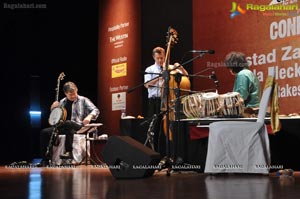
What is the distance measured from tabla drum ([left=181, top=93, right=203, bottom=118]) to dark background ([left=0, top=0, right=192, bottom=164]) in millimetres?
4062

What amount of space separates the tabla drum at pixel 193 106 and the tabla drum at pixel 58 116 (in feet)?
8.61

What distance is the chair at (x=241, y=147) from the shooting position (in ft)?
15.5

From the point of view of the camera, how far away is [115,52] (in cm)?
927

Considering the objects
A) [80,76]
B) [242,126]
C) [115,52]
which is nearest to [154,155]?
[242,126]

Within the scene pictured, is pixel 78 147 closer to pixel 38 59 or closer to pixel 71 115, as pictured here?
pixel 71 115

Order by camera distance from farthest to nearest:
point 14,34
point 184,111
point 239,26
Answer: point 14,34 < point 239,26 < point 184,111

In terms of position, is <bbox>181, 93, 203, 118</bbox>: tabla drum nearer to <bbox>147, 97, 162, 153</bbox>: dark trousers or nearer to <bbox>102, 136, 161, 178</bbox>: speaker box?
<bbox>147, 97, 162, 153</bbox>: dark trousers

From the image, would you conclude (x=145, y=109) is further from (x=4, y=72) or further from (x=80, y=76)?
(x=4, y=72)

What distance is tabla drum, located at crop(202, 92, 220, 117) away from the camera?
5.57 m

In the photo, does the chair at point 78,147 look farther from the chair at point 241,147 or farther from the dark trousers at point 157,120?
the chair at point 241,147

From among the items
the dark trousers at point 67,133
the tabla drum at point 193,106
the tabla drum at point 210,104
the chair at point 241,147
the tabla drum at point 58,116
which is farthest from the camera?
the dark trousers at point 67,133

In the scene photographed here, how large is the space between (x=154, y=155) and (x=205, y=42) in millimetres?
4166

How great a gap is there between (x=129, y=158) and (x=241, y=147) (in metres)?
1.05

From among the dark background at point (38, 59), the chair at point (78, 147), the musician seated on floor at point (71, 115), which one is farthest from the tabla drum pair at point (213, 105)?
the dark background at point (38, 59)
